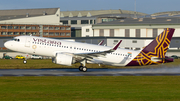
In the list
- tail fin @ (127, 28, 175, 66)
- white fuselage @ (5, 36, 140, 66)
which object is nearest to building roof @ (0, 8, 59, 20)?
white fuselage @ (5, 36, 140, 66)

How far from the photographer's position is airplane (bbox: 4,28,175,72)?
134 feet

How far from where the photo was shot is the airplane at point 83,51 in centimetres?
4078

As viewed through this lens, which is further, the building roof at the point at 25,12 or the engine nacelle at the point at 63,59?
the building roof at the point at 25,12

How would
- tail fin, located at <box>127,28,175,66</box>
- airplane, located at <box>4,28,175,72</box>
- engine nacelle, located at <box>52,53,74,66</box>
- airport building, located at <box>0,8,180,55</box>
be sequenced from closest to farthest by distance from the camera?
engine nacelle, located at <box>52,53,74,66</box> < airplane, located at <box>4,28,175,72</box> < tail fin, located at <box>127,28,175,66</box> < airport building, located at <box>0,8,180,55</box>

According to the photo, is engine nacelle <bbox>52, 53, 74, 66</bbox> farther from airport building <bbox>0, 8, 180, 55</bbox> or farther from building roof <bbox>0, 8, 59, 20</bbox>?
building roof <bbox>0, 8, 59, 20</bbox>

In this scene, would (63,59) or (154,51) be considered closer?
(63,59)

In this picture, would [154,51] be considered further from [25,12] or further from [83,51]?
[25,12]

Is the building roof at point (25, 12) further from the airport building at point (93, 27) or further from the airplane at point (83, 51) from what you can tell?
the airplane at point (83, 51)

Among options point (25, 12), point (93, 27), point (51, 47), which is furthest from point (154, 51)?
point (25, 12)

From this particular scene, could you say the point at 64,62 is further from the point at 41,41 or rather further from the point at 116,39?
the point at 116,39

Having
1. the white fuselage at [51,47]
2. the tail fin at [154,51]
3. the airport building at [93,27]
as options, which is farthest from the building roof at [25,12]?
the tail fin at [154,51]

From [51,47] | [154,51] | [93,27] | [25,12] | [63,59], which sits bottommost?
[63,59]

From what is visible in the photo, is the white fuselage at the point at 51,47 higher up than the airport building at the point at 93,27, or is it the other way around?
the airport building at the point at 93,27

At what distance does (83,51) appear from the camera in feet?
140
